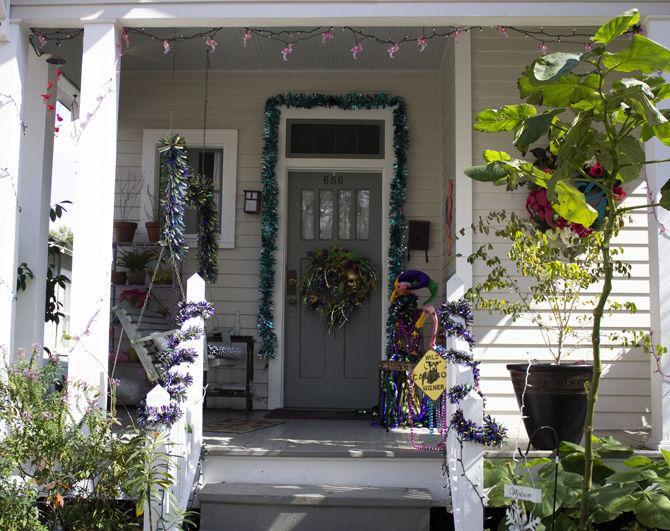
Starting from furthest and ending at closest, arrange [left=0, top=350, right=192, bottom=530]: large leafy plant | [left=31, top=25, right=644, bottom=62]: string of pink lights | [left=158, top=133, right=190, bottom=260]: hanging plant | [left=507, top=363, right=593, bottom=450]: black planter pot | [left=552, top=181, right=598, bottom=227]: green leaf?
1. [left=158, top=133, right=190, bottom=260]: hanging plant
2. [left=31, top=25, right=644, bottom=62]: string of pink lights
3. [left=507, top=363, right=593, bottom=450]: black planter pot
4. [left=0, top=350, right=192, bottom=530]: large leafy plant
5. [left=552, top=181, right=598, bottom=227]: green leaf

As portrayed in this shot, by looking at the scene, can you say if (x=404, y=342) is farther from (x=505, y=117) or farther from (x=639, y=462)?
(x=505, y=117)

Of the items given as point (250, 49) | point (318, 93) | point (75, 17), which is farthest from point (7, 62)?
point (318, 93)

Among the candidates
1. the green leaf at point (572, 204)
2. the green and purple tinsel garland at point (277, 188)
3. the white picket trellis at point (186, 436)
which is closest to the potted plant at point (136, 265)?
the green and purple tinsel garland at point (277, 188)

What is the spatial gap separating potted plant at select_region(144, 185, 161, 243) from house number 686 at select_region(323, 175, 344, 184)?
144 cm

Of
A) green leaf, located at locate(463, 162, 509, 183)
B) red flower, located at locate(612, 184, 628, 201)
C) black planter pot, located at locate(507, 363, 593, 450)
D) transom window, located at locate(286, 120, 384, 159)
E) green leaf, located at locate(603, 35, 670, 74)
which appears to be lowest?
black planter pot, located at locate(507, 363, 593, 450)

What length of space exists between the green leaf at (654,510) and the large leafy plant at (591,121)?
386 mm

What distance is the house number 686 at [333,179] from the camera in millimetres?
6945

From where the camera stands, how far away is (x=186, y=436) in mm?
4195

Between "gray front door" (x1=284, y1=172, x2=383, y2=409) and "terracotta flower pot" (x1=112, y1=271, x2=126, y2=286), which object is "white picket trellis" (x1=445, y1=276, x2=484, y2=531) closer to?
"gray front door" (x1=284, y1=172, x2=383, y2=409)

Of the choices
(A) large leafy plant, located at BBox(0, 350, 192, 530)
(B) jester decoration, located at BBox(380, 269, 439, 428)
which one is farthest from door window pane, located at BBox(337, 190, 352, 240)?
(A) large leafy plant, located at BBox(0, 350, 192, 530)

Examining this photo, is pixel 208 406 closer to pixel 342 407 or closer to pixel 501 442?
pixel 342 407

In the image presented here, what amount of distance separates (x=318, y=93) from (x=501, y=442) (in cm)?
392

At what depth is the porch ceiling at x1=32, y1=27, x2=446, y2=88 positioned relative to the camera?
6211 mm

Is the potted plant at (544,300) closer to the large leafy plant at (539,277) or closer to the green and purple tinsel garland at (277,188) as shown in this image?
the large leafy plant at (539,277)
